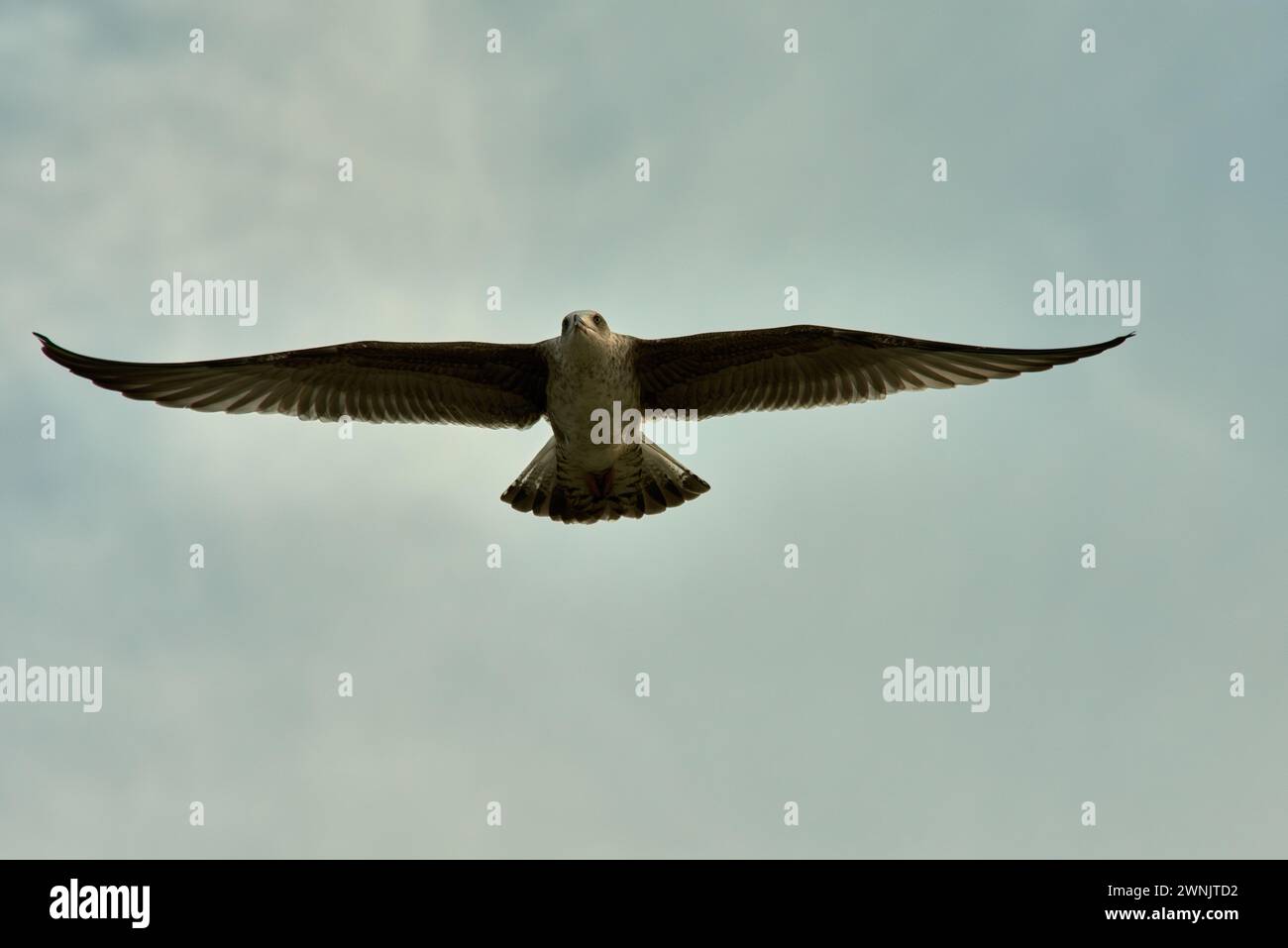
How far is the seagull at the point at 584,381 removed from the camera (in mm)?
11859

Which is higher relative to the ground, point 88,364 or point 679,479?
point 88,364

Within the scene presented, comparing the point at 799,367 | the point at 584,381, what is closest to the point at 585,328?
the point at 584,381

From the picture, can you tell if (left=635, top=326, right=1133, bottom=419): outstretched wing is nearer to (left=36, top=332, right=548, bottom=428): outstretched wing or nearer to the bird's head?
the bird's head

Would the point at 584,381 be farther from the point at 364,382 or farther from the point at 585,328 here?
the point at 364,382

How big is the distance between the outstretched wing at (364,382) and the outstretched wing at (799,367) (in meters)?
1.44

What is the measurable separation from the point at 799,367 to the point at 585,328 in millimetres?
2462

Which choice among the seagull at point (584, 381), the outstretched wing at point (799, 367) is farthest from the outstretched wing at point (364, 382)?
the outstretched wing at point (799, 367)

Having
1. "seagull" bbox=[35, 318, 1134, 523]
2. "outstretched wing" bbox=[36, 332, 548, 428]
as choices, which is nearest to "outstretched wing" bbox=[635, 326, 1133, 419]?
"seagull" bbox=[35, 318, 1134, 523]

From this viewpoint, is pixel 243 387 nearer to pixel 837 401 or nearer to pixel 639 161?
pixel 639 161

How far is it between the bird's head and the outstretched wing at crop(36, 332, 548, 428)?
769 millimetres

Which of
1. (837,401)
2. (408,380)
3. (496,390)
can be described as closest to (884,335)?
(837,401)

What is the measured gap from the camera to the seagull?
11859 millimetres

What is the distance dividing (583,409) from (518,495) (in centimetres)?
153

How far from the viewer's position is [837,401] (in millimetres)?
12539
